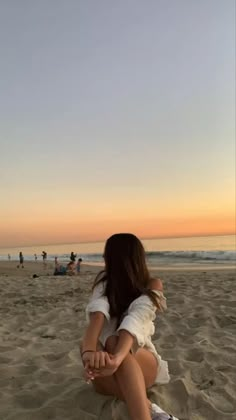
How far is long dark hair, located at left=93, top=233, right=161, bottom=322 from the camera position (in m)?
3.23

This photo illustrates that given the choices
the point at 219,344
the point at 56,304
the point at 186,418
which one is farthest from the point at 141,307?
the point at 56,304

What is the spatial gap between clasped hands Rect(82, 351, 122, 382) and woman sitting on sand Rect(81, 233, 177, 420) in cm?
10

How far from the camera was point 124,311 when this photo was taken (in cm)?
326

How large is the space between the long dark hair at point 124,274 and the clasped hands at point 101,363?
0.48 meters

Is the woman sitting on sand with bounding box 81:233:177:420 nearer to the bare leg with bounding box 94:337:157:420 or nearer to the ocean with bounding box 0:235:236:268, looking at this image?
the bare leg with bounding box 94:337:157:420

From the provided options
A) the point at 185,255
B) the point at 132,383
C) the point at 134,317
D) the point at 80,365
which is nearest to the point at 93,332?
the point at 134,317

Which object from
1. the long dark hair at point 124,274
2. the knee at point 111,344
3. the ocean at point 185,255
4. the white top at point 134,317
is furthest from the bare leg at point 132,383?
the ocean at point 185,255

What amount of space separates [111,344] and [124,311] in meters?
0.27

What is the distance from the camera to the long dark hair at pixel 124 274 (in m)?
3.23

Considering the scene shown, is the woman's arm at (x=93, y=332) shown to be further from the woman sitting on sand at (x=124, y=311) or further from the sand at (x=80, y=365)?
the sand at (x=80, y=365)

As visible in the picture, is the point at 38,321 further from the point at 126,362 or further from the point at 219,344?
the point at 126,362

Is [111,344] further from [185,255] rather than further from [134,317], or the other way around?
[185,255]

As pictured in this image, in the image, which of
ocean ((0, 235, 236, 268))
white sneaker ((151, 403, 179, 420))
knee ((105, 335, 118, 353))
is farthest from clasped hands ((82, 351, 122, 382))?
ocean ((0, 235, 236, 268))

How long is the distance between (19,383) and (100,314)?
4.41 ft
